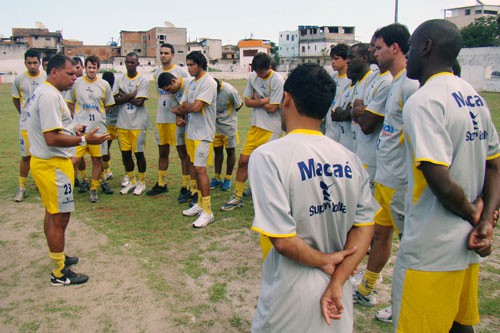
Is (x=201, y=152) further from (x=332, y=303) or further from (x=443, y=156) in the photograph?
(x=332, y=303)

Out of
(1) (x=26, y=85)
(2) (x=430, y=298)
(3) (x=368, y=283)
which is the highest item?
(1) (x=26, y=85)

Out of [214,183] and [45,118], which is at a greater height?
[45,118]

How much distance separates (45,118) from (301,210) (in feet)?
11.3

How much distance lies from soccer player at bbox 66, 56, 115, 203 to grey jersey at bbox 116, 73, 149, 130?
298 millimetres

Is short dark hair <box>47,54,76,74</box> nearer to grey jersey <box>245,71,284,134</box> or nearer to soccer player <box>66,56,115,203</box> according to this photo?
soccer player <box>66,56,115,203</box>

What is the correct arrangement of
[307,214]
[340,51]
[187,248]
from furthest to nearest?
[340,51] < [187,248] < [307,214]

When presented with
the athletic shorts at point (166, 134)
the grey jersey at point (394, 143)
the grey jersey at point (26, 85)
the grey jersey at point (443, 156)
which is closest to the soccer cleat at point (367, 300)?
the grey jersey at point (394, 143)

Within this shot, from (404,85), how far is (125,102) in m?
5.90

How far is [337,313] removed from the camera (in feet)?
6.72

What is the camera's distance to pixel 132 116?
8109mm

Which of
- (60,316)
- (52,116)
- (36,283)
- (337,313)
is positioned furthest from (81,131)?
(337,313)

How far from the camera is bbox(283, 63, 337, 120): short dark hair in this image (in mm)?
2117

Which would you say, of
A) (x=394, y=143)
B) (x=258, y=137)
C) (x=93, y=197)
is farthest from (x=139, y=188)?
(x=394, y=143)

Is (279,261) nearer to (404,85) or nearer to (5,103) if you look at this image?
(404,85)
